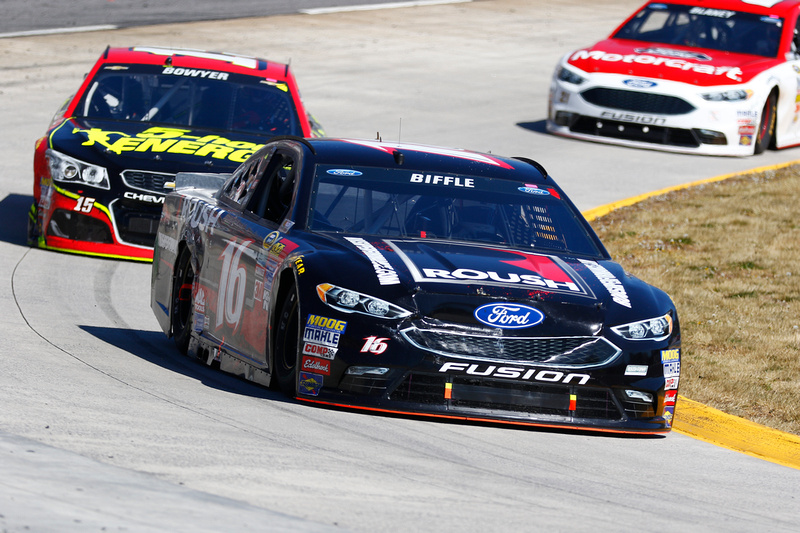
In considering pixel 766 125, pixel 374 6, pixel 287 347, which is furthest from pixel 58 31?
pixel 287 347

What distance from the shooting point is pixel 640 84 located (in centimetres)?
1727

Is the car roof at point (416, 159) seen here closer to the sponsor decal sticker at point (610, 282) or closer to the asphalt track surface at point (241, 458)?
the sponsor decal sticker at point (610, 282)

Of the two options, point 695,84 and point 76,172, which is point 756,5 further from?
point 76,172

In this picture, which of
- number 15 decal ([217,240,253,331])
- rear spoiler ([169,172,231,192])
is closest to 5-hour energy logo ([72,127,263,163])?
rear spoiler ([169,172,231,192])

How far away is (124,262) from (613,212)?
514cm

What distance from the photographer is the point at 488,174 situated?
306 inches

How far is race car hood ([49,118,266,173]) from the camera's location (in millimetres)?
11141

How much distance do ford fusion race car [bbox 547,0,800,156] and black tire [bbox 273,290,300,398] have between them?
11309 mm

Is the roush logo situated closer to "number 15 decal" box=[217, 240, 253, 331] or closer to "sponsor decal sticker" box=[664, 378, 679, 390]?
"sponsor decal sticker" box=[664, 378, 679, 390]

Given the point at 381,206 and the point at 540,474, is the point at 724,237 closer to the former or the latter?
the point at 381,206

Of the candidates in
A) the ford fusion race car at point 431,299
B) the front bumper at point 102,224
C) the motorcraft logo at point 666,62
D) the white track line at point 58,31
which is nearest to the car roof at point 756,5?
the motorcraft logo at point 666,62

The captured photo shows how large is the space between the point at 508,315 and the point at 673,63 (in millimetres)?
11886

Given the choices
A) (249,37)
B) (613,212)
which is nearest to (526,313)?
(613,212)

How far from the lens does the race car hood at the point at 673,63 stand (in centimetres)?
1736
